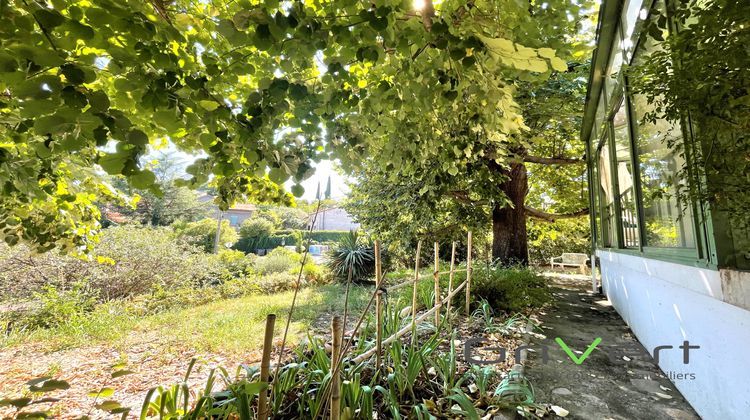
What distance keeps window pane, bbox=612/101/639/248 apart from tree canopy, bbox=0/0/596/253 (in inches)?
76.9

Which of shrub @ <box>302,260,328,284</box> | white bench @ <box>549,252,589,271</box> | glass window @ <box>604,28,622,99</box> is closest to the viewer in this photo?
glass window @ <box>604,28,622,99</box>

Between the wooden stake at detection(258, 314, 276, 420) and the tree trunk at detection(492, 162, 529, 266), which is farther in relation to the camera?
the tree trunk at detection(492, 162, 529, 266)

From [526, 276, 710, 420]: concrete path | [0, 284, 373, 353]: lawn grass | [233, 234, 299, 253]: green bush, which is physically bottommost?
[0, 284, 373, 353]: lawn grass

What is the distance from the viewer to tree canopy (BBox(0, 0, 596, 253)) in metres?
0.81

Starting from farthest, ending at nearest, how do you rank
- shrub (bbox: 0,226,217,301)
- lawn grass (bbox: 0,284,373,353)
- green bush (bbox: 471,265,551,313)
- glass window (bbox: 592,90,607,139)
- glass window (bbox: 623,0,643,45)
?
shrub (bbox: 0,226,217,301) → glass window (bbox: 592,90,607,139) → green bush (bbox: 471,265,551,313) → lawn grass (bbox: 0,284,373,353) → glass window (bbox: 623,0,643,45)

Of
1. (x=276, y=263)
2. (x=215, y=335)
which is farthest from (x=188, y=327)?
(x=276, y=263)

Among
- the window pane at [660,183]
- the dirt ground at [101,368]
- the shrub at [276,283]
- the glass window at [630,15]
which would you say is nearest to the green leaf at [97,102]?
the dirt ground at [101,368]

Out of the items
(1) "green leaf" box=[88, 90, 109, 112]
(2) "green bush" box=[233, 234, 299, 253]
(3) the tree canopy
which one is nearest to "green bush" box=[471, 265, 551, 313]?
(3) the tree canopy

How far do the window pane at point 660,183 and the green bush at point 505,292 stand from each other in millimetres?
1818

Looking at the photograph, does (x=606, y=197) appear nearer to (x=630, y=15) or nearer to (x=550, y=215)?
(x=550, y=215)

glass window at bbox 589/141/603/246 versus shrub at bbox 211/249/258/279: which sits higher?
glass window at bbox 589/141/603/246

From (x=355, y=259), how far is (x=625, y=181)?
7345mm

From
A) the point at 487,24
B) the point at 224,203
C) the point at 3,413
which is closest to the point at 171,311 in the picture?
the point at 3,413

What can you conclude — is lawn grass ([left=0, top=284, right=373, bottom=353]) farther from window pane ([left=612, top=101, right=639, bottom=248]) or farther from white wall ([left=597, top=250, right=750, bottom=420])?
window pane ([left=612, top=101, right=639, bottom=248])
